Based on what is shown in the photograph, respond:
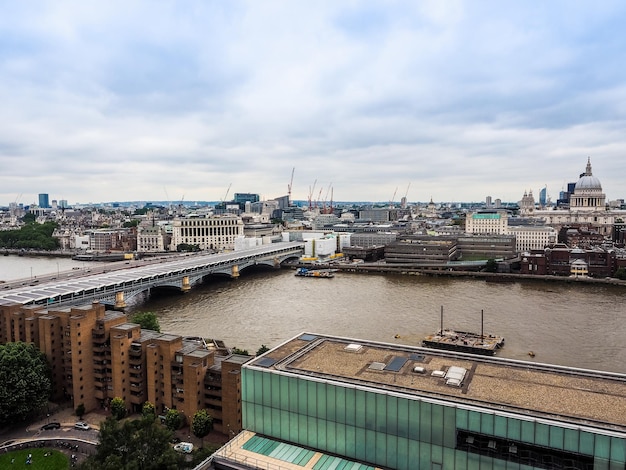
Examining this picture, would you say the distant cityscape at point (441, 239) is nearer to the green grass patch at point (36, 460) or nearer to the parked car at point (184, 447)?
the parked car at point (184, 447)

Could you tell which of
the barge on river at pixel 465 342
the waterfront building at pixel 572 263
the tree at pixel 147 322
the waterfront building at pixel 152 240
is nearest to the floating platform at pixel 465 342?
the barge on river at pixel 465 342

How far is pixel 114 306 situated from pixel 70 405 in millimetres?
11065

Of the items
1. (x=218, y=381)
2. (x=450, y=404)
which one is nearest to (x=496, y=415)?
(x=450, y=404)

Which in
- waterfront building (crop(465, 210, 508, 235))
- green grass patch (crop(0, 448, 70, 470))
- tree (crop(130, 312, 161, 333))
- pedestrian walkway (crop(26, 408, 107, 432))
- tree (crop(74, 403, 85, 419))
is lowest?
pedestrian walkway (crop(26, 408, 107, 432))

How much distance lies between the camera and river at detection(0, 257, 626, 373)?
1861 centimetres

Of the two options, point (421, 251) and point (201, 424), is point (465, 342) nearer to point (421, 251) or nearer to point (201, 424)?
point (201, 424)

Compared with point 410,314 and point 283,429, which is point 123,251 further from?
point 283,429

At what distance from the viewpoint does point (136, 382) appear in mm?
13289

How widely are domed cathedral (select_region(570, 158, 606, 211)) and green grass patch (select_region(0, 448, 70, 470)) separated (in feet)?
264

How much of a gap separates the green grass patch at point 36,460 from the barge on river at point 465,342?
12522 millimetres

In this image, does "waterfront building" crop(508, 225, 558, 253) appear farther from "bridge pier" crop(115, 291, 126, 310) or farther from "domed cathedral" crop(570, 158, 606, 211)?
"bridge pier" crop(115, 291, 126, 310)

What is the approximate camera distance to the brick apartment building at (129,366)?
12047mm

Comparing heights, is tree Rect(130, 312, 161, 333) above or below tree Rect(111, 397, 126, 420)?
above

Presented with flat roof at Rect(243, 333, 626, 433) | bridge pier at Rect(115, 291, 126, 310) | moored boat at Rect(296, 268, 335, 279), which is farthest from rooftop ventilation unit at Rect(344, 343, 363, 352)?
moored boat at Rect(296, 268, 335, 279)
